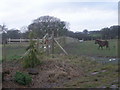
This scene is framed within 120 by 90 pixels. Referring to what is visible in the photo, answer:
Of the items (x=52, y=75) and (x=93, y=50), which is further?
(x=93, y=50)

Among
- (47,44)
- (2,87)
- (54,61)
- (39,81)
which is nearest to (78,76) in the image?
(39,81)

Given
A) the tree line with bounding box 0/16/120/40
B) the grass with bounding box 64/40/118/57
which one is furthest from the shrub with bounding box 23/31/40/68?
the tree line with bounding box 0/16/120/40

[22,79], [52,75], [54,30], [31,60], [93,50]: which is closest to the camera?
[22,79]

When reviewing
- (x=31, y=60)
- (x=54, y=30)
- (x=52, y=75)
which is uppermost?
(x=54, y=30)

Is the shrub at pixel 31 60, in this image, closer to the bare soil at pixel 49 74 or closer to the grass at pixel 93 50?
the bare soil at pixel 49 74

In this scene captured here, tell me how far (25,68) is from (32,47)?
3.04 ft

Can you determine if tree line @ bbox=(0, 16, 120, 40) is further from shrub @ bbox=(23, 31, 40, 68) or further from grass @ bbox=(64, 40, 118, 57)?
shrub @ bbox=(23, 31, 40, 68)

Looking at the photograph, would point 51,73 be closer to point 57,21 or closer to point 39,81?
point 39,81

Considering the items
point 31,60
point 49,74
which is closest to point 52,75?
point 49,74

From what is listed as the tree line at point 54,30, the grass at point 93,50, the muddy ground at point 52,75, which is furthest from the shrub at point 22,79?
the tree line at point 54,30

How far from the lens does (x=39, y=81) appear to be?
8367mm

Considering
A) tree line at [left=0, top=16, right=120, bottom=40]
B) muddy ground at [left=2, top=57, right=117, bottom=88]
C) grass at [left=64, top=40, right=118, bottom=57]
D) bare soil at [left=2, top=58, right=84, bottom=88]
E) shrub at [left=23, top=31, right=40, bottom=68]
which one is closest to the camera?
muddy ground at [left=2, top=57, right=117, bottom=88]

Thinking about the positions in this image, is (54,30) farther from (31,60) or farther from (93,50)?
(31,60)

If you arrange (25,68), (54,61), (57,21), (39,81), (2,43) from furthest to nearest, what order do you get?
1. (57,21)
2. (2,43)
3. (54,61)
4. (25,68)
5. (39,81)
